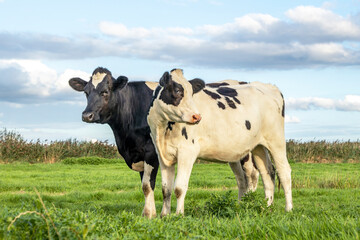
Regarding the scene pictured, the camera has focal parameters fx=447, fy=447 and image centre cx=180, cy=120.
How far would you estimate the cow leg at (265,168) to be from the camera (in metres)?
9.28

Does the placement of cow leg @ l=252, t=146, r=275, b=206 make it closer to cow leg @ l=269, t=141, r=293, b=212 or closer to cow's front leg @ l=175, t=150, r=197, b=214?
cow leg @ l=269, t=141, r=293, b=212

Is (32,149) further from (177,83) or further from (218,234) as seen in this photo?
(218,234)

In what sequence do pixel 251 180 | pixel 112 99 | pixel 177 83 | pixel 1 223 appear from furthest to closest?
pixel 251 180
pixel 112 99
pixel 177 83
pixel 1 223

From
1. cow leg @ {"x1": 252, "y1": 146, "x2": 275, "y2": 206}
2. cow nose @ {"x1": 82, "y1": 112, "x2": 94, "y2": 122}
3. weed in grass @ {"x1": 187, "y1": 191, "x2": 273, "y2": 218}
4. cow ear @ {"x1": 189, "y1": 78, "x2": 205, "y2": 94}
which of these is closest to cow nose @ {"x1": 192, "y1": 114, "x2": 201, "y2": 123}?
cow ear @ {"x1": 189, "y1": 78, "x2": 205, "y2": 94}

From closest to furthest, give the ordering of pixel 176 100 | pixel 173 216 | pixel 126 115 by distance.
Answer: pixel 173 216, pixel 176 100, pixel 126 115

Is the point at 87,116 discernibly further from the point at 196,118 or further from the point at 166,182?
the point at 196,118

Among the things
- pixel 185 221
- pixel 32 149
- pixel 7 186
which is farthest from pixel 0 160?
pixel 185 221

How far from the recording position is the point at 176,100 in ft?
23.8

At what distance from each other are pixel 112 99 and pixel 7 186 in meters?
7.18

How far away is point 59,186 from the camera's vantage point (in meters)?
14.2

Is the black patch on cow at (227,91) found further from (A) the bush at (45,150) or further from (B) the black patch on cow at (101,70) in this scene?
(A) the bush at (45,150)

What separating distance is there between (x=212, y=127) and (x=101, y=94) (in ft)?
7.65

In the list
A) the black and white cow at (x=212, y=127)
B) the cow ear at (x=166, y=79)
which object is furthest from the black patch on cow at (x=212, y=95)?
the cow ear at (x=166, y=79)

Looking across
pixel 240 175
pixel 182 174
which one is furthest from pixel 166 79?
pixel 240 175
